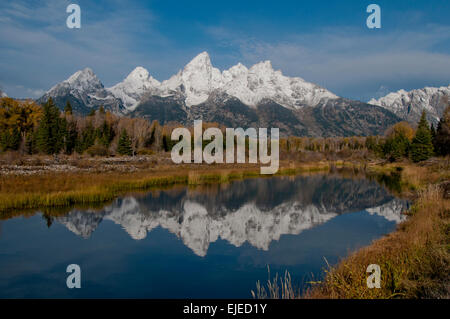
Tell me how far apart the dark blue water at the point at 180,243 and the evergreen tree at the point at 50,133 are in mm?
40566

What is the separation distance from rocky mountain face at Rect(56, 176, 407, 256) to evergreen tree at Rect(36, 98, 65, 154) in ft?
129

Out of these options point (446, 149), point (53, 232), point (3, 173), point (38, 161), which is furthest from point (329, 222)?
point (446, 149)

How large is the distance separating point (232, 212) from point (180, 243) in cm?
775

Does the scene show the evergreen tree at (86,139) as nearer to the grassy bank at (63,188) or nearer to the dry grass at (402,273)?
the grassy bank at (63,188)

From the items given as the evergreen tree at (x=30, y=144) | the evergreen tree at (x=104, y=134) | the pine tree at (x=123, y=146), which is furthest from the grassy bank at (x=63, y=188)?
the evergreen tree at (x=104, y=134)

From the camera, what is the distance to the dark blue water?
10821mm

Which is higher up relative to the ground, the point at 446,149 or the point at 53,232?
the point at 446,149

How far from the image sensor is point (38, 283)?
10719 mm

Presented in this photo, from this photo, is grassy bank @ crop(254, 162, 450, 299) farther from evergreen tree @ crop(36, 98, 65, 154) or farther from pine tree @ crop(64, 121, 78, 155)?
pine tree @ crop(64, 121, 78, 155)

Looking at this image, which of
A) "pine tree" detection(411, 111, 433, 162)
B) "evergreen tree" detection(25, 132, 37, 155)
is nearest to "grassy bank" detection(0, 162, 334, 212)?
"evergreen tree" detection(25, 132, 37, 155)

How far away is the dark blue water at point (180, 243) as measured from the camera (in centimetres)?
1082
